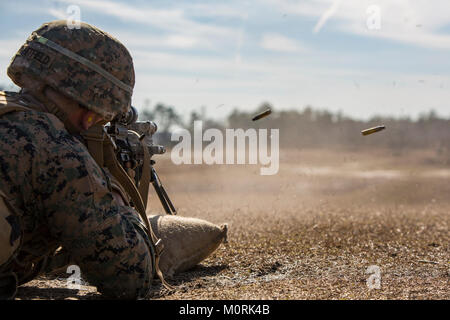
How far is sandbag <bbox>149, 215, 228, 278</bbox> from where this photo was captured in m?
4.51

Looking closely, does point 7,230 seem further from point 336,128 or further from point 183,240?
point 336,128

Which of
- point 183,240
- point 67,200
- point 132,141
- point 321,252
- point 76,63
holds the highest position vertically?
point 76,63

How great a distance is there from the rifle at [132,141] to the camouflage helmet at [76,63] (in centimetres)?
75

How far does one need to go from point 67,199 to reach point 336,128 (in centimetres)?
4618

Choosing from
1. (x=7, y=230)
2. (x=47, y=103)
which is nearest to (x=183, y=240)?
(x=47, y=103)

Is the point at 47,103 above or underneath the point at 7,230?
above

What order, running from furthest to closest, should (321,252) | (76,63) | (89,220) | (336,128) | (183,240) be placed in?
(336,128) → (321,252) → (183,240) → (76,63) → (89,220)

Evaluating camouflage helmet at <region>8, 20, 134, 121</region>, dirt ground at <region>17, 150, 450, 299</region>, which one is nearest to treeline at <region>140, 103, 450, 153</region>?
dirt ground at <region>17, 150, 450, 299</region>

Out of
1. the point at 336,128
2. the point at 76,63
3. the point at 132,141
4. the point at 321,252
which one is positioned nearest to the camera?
the point at 76,63

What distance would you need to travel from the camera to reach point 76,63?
297 cm

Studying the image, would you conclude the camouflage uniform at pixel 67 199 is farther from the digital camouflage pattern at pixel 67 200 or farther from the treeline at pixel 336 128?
the treeline at pixel 336 128

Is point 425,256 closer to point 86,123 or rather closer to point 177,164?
point 86,123

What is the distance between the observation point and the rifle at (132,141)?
3957 millimetres
